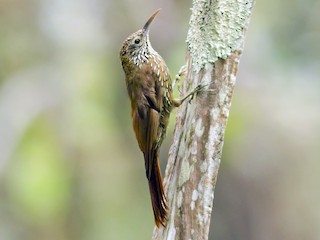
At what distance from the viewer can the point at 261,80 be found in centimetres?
779

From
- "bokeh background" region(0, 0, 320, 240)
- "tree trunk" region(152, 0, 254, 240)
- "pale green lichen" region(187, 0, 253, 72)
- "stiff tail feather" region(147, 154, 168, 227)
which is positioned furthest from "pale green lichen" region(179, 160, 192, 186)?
"bokeh background" region(0, 0, 320, 240)

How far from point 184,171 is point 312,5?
5417mm

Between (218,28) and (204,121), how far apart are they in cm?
46

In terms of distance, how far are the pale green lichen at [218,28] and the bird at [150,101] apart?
0.55ft

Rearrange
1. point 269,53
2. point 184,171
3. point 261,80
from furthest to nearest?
point 269,53 < point 261,80 < point 184,171

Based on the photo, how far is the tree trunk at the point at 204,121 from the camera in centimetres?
358

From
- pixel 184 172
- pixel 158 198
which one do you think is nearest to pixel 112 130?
pixel 158 198

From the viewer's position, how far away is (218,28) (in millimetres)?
3766

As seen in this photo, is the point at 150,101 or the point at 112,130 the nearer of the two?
the point at 150,101

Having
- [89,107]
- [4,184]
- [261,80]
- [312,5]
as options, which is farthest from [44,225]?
[312,5]

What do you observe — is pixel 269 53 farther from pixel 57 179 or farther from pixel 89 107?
pixel 57 179

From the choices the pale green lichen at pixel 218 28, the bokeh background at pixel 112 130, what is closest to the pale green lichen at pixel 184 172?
the pale green lichen at pixel 218 28

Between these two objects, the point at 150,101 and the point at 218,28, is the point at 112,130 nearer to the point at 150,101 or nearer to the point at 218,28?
the point at 150,101

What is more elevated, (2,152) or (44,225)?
(2,152)
